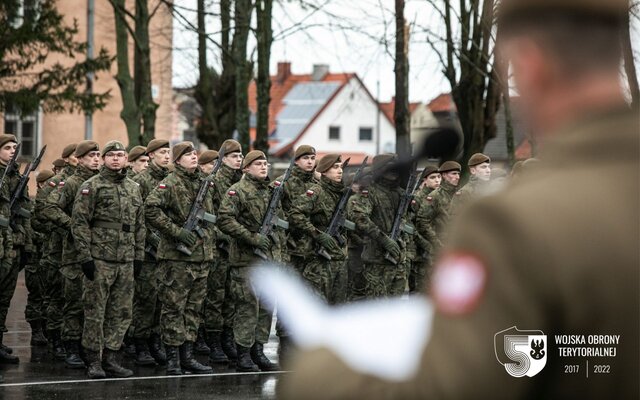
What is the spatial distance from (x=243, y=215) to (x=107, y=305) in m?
1.69

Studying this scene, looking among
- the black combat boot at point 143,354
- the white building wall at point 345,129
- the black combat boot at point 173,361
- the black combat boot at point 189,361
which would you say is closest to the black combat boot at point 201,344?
the black combat boot at point 143,354

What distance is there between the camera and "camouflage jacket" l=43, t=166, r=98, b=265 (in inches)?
461

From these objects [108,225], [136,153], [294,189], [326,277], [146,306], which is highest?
[136,153]

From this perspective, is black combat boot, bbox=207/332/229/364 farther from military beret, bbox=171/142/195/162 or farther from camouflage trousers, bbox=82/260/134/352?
military beret, bbox=171/142/195/162

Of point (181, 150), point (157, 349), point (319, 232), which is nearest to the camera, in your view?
point (181, 150)

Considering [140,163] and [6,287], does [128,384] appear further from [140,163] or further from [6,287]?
[140,163]

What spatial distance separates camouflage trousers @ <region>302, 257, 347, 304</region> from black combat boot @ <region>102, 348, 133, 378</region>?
2.06 m

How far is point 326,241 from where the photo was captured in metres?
12.3

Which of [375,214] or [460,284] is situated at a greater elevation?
[460,284]

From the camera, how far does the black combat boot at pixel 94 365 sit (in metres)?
10.8

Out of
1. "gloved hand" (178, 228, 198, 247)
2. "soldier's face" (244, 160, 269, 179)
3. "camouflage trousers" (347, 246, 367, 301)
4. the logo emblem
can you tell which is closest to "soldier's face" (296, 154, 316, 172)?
"soldier's face" (244, 160, 269, 179)

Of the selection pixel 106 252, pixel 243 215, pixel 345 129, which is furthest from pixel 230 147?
pixel 345 129

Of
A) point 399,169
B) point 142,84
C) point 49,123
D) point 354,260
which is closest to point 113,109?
point 49,123

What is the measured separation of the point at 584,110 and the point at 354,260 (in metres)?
12.1
